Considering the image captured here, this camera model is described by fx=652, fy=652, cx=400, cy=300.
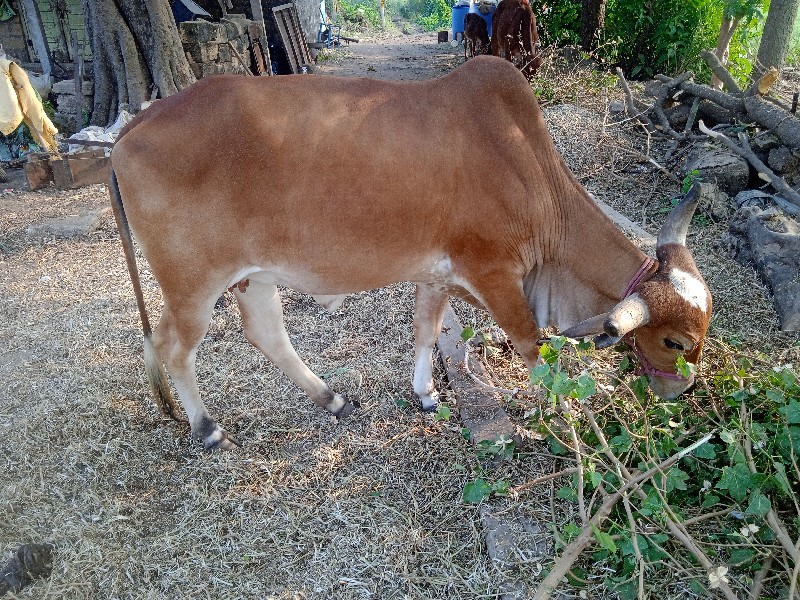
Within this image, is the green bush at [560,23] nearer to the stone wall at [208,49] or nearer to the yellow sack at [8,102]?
the stone wall at [208,49]

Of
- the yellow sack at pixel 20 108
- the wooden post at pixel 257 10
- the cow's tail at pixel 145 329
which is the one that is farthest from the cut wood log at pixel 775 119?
the wooden post at pixel 257 10

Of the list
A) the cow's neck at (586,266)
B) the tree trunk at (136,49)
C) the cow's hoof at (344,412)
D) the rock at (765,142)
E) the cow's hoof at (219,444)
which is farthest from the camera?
the tree trunk at (136,49)

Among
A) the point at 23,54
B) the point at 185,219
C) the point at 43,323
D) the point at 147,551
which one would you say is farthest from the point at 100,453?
the point at 23,54

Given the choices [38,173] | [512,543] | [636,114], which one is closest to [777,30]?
[636,114]

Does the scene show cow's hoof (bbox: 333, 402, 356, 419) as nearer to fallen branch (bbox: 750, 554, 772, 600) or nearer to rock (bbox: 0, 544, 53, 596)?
rock (bbox: 0, 544, 53, 596)

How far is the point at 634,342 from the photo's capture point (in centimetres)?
288

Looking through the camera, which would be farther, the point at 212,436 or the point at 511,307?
the point at 212,436

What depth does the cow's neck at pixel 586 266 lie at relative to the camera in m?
2.95

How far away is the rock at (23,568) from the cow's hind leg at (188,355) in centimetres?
87

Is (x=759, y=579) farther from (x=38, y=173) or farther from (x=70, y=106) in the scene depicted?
(x=70, y=106)

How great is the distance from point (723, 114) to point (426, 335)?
189 inches

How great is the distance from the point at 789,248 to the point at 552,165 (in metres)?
2.48

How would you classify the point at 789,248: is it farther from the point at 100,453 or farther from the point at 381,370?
the point at 100,453

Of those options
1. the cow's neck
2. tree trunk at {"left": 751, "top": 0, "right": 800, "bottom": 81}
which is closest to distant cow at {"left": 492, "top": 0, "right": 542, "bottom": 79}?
tree trunk at {"left": 751, "top": 0, "right": 800, "bottom": 81}
